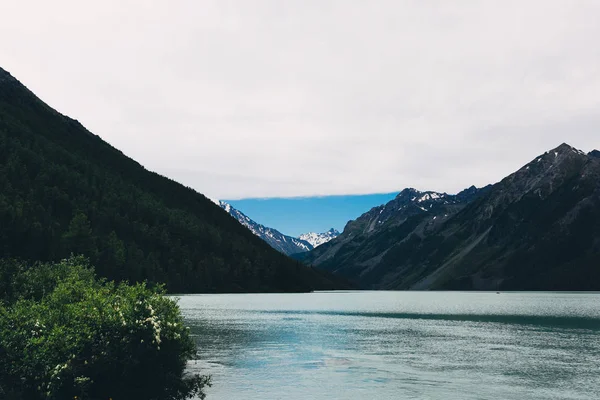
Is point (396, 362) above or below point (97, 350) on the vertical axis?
below

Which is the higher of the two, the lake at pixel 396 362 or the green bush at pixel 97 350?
the green bush at pixel 97 350

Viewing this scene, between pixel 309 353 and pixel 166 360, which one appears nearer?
pixel 166 360

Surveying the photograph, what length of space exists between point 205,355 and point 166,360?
35264 millimetres

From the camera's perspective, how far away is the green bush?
39.1 meters

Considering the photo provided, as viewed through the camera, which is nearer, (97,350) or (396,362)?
(97,350)

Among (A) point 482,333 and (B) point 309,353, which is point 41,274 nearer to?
(B) point 309,353

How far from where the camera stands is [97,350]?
139 ft

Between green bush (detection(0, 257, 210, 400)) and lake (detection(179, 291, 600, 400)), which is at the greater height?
green bush (detection(0, 257, 210, 400))

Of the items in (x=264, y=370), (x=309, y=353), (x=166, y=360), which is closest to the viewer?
(x=166, y=360)

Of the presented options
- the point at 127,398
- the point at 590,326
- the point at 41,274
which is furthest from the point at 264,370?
the point at 590,326

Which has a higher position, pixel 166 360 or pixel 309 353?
pixel 166 360

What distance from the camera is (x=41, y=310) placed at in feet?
148

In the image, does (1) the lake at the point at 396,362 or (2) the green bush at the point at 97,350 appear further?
(1) the lake at the point at 396,362

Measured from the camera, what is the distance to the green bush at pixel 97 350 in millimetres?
39094
